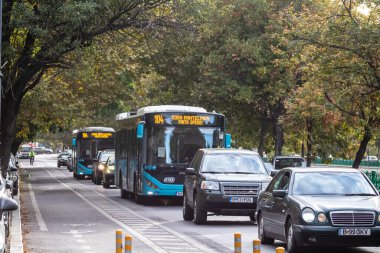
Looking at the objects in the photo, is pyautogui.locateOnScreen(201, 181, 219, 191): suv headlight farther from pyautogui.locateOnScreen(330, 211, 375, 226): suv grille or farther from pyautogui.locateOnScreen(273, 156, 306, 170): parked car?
pyautogui.locateOnScreen(273, 156, 306, 170): parked car

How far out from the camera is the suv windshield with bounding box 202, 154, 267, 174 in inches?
941

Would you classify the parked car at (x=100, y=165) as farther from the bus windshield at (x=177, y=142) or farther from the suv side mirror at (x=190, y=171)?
the suv side mirror at (x=190, y=171)

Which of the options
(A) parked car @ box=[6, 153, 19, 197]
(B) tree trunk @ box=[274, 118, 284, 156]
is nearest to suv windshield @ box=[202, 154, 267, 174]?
(A) parked car @ box=[6, 153, 19, 197]

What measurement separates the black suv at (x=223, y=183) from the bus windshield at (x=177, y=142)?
5.84 meters

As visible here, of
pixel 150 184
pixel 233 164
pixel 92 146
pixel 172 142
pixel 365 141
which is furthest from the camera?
pixel 92 146

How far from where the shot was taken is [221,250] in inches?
661

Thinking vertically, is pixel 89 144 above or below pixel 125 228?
above

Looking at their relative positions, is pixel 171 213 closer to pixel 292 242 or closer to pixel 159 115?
pixel 159 115

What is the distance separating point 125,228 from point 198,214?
1978 mm

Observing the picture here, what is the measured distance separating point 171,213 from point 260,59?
2317 centimetres

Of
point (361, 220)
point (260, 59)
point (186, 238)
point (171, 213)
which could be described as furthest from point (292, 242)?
point (260, 59)

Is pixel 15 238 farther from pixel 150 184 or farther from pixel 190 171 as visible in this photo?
pixel 150 184

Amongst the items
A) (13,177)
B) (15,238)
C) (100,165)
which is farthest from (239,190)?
(100,165)

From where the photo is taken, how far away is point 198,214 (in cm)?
2305
